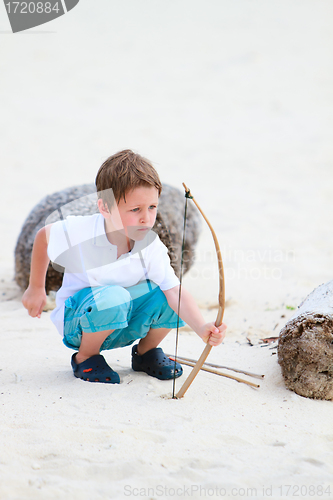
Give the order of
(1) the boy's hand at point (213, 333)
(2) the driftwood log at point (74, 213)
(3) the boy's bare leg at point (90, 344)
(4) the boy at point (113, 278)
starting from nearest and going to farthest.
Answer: (1) the boy's hand at point (213, 333) < (4) the boy at point (113, 278) < (3) the boy's bare leg at point (90, 344) < (2) the driftwood log at point (74, 213)

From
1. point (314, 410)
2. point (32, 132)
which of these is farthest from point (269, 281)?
point (32, 132)

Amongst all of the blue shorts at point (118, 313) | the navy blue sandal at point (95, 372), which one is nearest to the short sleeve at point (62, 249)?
the blue shorts at point (118, 313)

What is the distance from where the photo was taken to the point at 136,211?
1.86 meters

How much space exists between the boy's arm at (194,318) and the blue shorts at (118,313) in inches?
2.2

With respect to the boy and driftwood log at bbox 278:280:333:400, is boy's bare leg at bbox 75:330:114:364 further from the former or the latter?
driftwood log at bbox 278:280:333:400

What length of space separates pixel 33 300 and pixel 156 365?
25.1 inches

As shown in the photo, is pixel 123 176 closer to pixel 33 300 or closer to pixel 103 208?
pixel 103 208

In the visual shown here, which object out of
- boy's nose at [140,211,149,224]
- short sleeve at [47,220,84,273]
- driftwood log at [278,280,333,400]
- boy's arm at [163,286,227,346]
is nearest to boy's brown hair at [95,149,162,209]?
boy's nose at [140,211,149,224]

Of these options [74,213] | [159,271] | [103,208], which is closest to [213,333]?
[159,271]

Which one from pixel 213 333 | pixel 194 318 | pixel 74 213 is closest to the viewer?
pixel 213 333

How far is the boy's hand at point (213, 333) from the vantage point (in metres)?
1.77

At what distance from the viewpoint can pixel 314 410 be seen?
187 cm

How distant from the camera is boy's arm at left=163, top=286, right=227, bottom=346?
5.81 feet

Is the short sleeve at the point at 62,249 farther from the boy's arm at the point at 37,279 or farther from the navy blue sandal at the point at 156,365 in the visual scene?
the navy blue sandal at the point at 156,365
